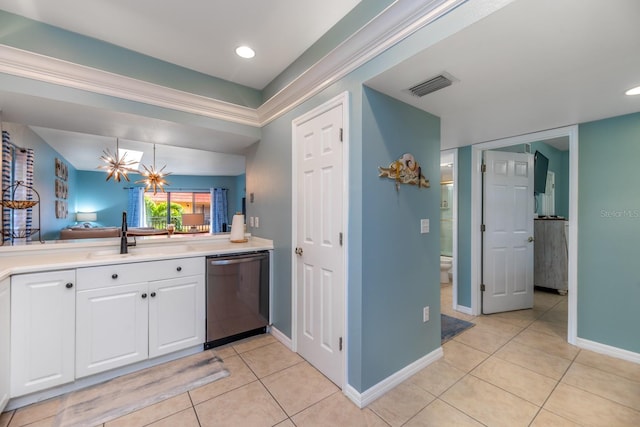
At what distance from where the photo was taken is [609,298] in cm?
236

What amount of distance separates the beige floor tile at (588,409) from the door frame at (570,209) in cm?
92

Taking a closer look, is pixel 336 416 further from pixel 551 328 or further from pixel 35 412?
pixel 551 328

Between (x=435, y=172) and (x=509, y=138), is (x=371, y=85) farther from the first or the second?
(x=509, y=138)

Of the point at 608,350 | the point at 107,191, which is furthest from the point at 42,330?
the point at 107,191

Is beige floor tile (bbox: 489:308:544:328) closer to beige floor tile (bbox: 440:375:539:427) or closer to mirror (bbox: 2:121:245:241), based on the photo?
beige floor tile (bbox: 440:375:539:427)

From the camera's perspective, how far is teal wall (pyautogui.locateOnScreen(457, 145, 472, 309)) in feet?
10.8

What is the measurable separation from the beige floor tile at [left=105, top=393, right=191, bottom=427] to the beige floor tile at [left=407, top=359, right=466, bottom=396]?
159 centimetres

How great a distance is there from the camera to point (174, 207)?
9102mm

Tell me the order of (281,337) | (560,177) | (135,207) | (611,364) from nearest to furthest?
(611,364) → (281,337) → (560,177) → (135,207)

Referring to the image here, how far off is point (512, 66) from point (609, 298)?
7.56 feet

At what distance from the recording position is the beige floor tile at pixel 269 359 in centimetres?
214

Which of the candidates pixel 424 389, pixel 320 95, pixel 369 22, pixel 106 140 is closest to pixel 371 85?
pixel 369 22

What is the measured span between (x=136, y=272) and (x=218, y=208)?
7475 mm

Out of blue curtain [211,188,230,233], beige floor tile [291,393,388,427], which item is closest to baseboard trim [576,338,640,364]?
beige floor tile [291,393,388,427]
